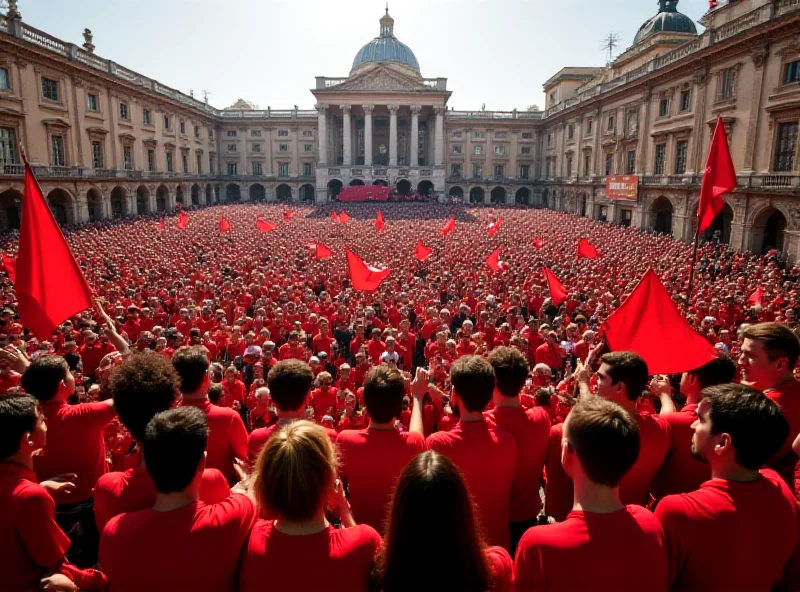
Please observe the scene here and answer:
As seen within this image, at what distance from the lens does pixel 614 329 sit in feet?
20.8

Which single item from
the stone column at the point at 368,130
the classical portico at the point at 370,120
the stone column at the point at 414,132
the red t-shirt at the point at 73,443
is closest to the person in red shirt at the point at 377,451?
the red t-shirt at the point at 73,443

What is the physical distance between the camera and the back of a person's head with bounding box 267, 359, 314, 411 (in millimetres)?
3756

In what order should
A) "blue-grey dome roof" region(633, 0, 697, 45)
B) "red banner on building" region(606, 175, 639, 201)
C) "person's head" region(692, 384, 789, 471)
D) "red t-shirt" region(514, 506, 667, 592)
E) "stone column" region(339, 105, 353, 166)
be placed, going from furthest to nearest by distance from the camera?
"stone column" region(339, 105, 353, 166), "blue-grey dome roof" region(633, 0, 697, 45), "red banner on building" region(606, 175, 639, 201), "person's head" region(692, 384, 789, 471), "red t-shirt" region(514, 506, 667, 592)

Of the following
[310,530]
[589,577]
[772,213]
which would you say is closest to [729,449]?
[589,577]

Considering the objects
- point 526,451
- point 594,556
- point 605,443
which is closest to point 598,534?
point 594,556

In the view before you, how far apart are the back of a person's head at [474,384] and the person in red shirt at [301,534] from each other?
4.48ft

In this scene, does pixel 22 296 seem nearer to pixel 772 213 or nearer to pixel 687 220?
pixel 772 213

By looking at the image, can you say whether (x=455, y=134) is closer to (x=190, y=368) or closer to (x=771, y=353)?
(x=771, y=353)

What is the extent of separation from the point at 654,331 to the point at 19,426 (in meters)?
6.28

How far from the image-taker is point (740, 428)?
8.45ft

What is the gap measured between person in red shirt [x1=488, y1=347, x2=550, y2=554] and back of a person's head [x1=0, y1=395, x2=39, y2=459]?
295cm

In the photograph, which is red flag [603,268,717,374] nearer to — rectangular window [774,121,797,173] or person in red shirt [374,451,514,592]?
person in red shirt [374,451,514,592]

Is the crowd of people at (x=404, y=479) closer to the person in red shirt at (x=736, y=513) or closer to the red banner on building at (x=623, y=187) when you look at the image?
the person in red shirt at (x=736, y=513)

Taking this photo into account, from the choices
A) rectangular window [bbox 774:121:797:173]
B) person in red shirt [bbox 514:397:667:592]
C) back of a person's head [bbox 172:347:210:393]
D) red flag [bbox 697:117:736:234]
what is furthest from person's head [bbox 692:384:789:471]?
rectangular window [bbox 774:121:797:173]
